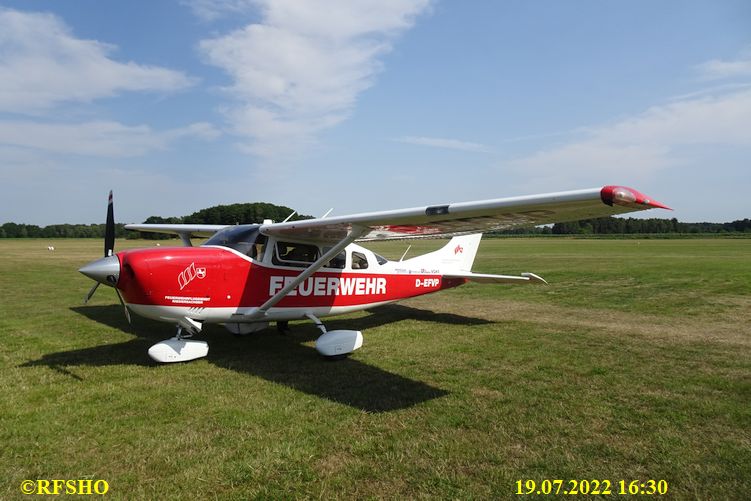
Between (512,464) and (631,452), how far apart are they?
1011mm

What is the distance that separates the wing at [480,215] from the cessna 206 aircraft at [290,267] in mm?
11

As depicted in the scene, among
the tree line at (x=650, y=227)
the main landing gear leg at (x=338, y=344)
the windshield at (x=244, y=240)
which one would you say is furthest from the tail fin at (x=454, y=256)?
the tree line at (x=650, y=227)

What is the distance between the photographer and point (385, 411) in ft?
14.7

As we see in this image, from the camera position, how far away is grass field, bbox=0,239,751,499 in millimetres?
3283

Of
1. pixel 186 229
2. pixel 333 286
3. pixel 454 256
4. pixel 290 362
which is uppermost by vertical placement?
pixel 186 229

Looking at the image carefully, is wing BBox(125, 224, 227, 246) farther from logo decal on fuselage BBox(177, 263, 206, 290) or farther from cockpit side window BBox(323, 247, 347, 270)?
logo decal on fuselage BBox(177, 263, 206, 290)

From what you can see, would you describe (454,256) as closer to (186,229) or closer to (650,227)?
(186,229)

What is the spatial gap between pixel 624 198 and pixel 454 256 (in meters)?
6.59

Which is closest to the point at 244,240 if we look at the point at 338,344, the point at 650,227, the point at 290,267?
the point at 290,267

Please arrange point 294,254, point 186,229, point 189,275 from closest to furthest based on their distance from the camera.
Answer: point 189,275 → point 294,254 → point 186,229

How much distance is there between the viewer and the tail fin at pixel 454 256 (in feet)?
32.3

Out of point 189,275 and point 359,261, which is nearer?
point 189,275

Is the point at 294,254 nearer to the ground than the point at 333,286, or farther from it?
farther from it

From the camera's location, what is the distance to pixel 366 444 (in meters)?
3.75
